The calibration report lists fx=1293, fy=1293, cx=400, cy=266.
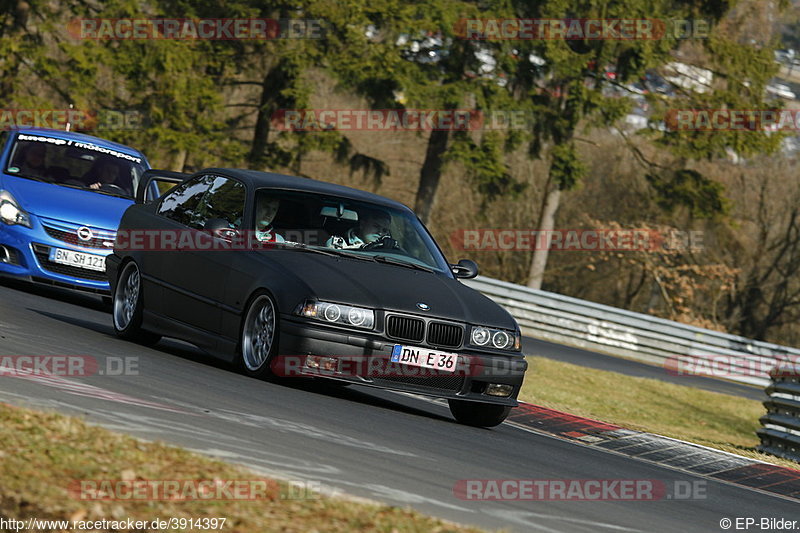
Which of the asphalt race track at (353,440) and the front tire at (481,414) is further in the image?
the front tire at (481,414)

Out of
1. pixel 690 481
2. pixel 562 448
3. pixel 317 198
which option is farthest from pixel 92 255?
pixel 690 481

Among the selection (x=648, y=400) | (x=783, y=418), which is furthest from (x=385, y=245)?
(x=648, y=400)

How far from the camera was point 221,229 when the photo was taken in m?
10.0

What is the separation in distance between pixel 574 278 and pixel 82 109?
16138mm

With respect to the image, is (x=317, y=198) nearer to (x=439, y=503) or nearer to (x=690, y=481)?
(x=690, y=481)

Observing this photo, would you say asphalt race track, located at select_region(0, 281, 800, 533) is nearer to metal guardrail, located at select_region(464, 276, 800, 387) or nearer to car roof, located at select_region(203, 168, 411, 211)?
car roof, located at select_region(203, 168, 411, 211)

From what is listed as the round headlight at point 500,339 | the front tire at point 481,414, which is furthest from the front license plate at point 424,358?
the front tire at point 481,414

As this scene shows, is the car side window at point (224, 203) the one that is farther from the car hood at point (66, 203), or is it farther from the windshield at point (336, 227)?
the car hood at point (66, 203)

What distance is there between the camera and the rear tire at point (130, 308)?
36.0 ft

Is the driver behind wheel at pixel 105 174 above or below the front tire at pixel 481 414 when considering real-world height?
above

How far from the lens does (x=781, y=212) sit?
4069 cm

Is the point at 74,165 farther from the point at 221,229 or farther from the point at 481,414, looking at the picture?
the point at 481,414

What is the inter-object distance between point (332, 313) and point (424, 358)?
73cm

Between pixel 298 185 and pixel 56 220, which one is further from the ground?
pixel 298 185
